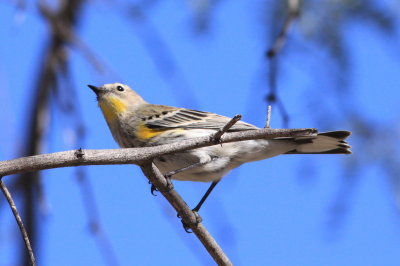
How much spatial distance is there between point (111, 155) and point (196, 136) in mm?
2449

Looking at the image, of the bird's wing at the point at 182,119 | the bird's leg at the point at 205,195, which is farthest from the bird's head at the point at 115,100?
the bird's leg at the point at 205,195

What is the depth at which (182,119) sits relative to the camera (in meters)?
5.35

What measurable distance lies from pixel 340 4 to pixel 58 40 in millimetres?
2598

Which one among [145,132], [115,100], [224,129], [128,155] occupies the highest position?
[115,100]

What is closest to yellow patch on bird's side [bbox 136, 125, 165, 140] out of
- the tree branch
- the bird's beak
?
the bird's beak

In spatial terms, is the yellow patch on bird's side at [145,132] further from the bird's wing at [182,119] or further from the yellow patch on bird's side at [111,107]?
the yellow patch on bird's side at [111,107]

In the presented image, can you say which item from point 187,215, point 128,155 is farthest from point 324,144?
point 128,155

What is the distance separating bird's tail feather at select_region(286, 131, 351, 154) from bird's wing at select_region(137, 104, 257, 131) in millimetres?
530

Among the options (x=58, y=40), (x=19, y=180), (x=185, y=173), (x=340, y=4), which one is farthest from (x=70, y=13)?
(x=340, y=4)

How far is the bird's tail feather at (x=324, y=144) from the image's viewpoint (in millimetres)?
4578

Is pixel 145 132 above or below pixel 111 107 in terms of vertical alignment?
below

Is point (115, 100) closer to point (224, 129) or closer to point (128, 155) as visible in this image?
point (128, 155)

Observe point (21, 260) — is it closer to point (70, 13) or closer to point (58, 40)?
point (58, 40)

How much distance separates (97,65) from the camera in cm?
487
